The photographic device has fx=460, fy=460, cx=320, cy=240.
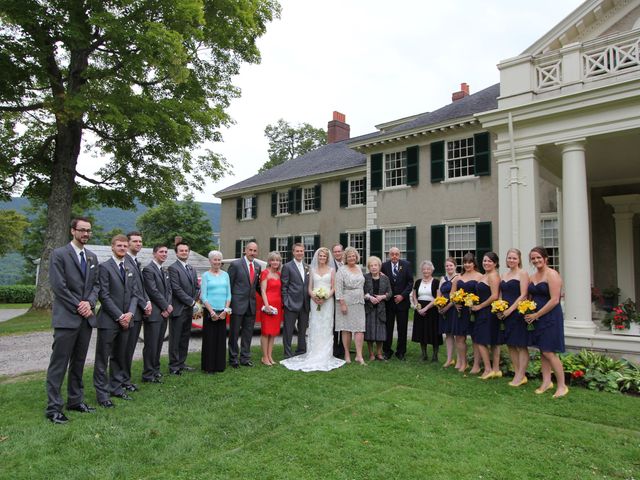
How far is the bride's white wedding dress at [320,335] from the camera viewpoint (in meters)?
7.69

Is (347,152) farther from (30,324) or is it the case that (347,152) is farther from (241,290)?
(241,290)

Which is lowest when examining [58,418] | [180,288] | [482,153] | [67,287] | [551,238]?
[58,418]

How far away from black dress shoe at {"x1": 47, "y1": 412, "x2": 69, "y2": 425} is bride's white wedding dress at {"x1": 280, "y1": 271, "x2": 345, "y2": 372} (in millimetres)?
3479

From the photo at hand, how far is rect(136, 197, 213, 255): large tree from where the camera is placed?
51219 millimetres

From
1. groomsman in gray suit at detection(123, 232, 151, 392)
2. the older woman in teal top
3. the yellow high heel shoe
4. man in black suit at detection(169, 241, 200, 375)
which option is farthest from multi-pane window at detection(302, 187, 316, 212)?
the yellow high heel shoe

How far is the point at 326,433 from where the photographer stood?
14.7ft

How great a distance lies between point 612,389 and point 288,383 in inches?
173

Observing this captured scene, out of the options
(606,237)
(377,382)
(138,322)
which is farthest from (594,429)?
(606,237)

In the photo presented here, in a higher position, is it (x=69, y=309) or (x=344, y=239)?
(x=344, y=239)

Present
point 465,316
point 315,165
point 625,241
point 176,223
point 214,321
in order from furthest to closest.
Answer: point 176,223
point 315,165
point 625,241
point 465,316
point 214,321

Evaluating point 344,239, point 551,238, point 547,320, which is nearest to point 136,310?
point 547,320

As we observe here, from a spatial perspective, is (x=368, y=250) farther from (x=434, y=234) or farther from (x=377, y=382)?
(x=377, y=382)

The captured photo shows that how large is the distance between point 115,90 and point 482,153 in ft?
42.5

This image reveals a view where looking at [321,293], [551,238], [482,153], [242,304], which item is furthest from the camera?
[482,153]
